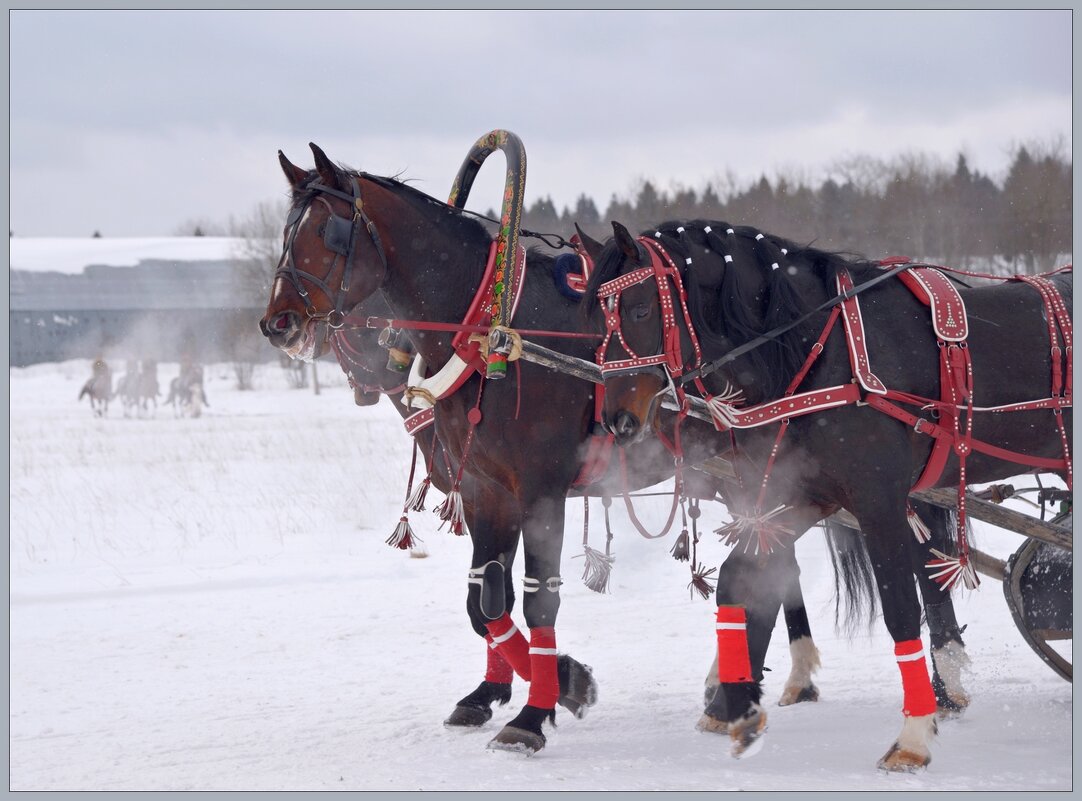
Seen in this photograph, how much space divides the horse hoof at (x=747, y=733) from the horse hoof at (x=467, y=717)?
128 centimetres

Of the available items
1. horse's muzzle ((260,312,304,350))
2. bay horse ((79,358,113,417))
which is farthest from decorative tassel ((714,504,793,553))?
bay horse ((79,358,113,417))

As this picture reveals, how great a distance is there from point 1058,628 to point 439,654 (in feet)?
10.7

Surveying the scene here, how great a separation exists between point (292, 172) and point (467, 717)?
8.44ft

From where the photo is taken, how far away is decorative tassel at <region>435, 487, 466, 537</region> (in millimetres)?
5159

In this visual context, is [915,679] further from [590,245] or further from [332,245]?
[332,245]

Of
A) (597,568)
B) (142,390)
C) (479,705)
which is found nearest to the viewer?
(597,568)

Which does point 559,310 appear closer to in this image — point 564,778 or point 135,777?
point 564,778

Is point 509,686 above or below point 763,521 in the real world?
below

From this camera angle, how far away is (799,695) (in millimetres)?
5473

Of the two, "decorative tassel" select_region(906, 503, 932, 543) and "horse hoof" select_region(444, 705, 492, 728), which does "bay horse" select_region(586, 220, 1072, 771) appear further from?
"horse hoof" select_region(444, 705, 492, 728)

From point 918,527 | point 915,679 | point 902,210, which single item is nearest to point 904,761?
point 915,679

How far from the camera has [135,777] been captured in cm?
439

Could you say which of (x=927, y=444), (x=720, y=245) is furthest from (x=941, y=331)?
(x=720, y=245)

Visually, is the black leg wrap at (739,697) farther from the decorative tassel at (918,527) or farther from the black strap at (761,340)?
the black strap at (761,340)
